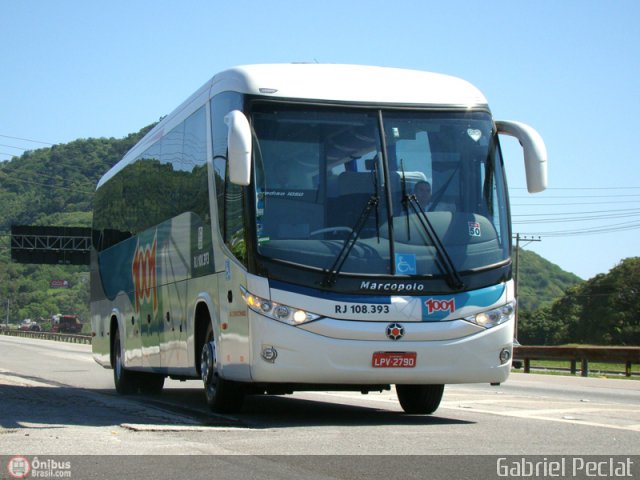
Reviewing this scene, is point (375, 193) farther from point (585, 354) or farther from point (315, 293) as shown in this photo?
point (585, 354)

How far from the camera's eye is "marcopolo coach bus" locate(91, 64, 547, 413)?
1058 centimetres

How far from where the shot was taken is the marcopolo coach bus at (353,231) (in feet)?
34.7

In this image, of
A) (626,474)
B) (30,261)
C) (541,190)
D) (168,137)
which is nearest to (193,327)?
(168,137)

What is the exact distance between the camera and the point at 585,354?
30172 millimetres

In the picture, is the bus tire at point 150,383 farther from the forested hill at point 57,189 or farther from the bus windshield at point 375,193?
the forested hill at point 57,189

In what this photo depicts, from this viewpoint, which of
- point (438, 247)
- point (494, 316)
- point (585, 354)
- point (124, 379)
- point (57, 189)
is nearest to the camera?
point (438, 247)

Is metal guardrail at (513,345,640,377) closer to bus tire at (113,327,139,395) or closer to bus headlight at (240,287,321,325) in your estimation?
bus tire at (113,327,139,395)

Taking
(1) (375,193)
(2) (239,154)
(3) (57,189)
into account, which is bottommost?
(1) (375,193)

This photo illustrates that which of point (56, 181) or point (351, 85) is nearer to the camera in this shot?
point (351, 85)

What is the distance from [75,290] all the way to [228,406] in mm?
191123

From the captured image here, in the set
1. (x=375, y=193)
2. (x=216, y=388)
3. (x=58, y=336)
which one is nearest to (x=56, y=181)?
(x=58, y=336)

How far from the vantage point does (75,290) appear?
198125 millimetres

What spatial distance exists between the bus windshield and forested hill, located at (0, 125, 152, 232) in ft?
485

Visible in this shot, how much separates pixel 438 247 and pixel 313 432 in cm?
225
